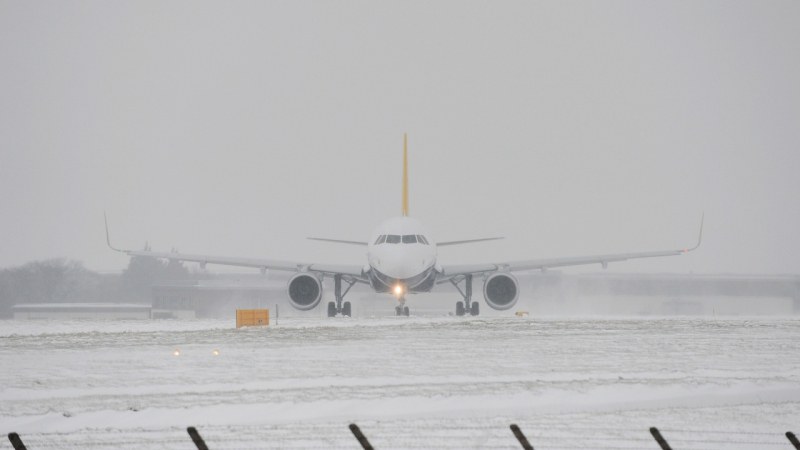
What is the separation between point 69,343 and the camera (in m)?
26.3

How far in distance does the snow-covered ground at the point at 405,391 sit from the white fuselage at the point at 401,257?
1443 centimetres


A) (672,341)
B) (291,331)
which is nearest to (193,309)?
(291,331)

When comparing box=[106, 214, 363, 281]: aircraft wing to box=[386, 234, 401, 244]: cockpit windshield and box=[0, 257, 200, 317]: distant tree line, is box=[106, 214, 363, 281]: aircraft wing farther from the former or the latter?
box=[0, 257, 200, 317]: distant tree line

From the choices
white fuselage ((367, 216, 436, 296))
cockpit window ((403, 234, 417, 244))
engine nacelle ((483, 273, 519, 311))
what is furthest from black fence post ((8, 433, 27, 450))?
engine nacelle ((483, 273, 519, 311))

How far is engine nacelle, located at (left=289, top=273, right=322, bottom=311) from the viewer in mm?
43625

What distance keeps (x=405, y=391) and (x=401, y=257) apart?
82.7 feet

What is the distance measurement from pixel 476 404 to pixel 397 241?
2743 cm

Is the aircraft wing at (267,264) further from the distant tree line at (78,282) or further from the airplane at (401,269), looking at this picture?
the distant tree line at (78,282)

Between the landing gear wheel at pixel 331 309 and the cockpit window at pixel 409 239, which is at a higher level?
the cockpit window at pixel 409 239

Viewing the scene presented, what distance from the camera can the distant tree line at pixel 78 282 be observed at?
3413 inches

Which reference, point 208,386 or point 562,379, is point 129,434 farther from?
point 562,379

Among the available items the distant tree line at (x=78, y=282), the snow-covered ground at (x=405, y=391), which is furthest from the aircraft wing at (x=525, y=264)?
the distant tree line at (x=78, y=282)

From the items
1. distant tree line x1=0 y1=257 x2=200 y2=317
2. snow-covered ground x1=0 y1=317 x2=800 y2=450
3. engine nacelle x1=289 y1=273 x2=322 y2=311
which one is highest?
distant tree line x1=0 y1=257 x2=200 y2=317

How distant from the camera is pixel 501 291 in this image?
4434 cm
